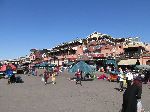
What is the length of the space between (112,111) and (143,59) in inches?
1934

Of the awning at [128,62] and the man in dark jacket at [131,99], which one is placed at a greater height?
the awning at [128,62]

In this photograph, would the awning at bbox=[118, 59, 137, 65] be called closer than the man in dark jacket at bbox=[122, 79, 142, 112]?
No

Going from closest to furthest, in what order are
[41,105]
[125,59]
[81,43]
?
[41,105] < [125,59] < [81,43]

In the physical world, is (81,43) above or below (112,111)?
above

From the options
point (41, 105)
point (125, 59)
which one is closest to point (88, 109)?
point (41, 105)

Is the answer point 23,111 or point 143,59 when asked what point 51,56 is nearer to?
point 143,59

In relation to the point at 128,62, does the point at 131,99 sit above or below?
below

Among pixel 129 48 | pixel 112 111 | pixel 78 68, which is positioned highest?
pixel 129 48

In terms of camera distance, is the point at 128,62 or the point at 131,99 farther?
the point at 128,62

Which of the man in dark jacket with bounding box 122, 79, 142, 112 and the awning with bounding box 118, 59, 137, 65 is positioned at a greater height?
the awning with bounding box 118, 59, 137, 65

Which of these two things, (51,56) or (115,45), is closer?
(115,45)

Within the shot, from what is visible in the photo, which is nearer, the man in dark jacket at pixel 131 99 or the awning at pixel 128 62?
the man in dark jacket at pixel 131 99

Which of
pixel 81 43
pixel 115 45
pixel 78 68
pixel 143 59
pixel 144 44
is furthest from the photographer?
pixel 81 43

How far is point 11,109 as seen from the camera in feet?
51.6
